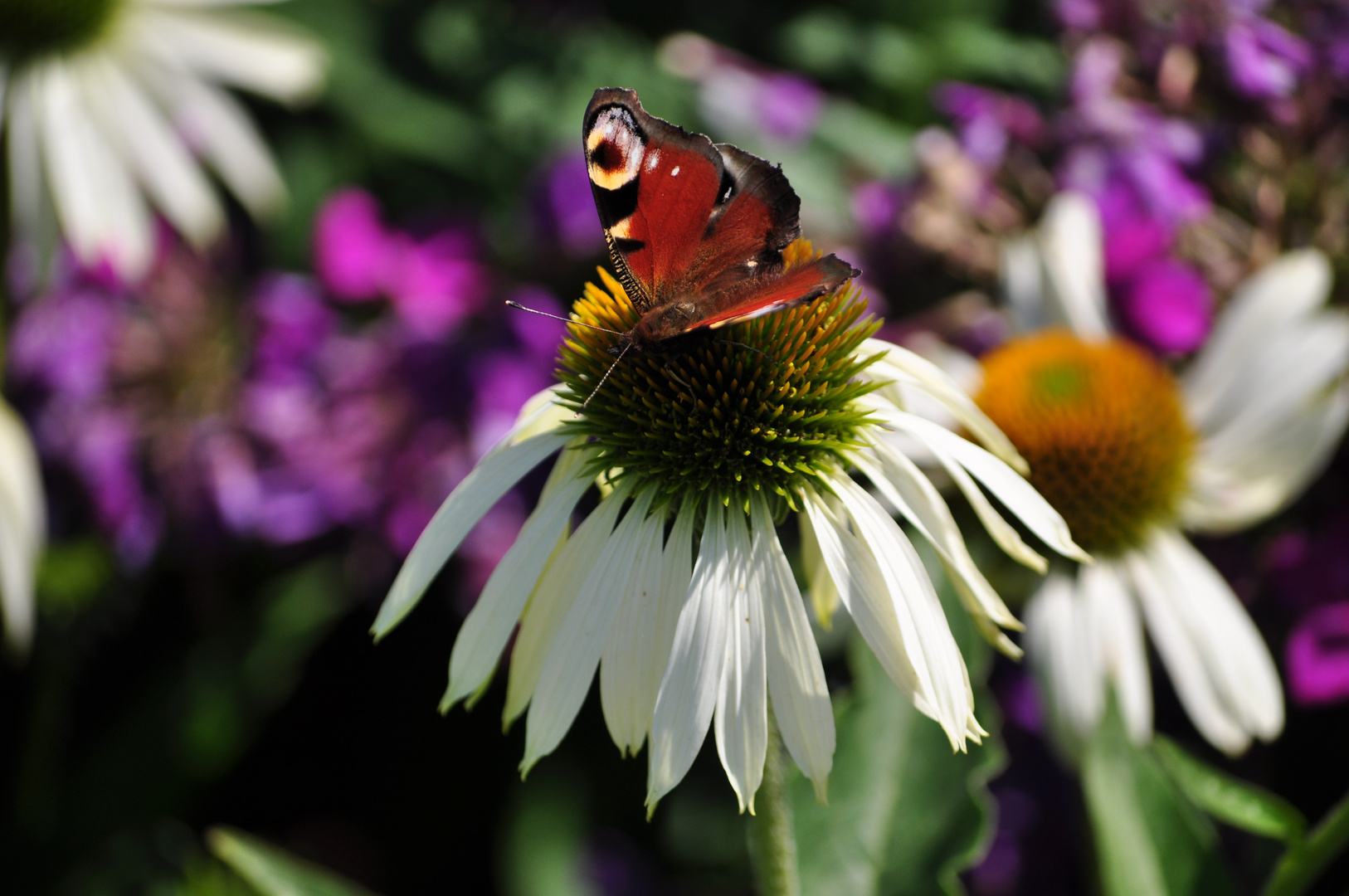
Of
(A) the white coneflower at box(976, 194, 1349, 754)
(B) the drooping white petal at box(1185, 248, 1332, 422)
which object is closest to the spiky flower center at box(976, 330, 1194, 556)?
(A) the white coneflower at box(976, 194, 1349, 754)

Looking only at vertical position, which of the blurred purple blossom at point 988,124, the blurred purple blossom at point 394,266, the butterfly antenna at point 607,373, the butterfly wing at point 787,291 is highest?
the blurred purple blossom at point 988,124

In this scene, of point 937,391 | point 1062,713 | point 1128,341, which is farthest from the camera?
point 1128,341

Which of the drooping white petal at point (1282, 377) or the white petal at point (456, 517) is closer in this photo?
the white petal at point (456, 517)

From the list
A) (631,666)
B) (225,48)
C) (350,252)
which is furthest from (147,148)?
(631,666)

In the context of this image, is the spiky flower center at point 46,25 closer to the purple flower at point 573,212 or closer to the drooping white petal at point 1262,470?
the purple flower at point 573,212

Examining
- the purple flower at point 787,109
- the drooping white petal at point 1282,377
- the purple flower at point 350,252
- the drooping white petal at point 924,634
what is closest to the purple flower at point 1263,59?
the drooping white petal at point 1282,377

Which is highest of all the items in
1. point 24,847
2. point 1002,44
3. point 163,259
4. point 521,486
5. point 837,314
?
point 1002,44

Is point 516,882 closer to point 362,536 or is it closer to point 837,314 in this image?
point 362,536

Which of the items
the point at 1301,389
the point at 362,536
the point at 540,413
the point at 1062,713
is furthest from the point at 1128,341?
the point at 362,536
